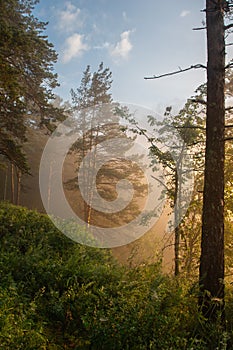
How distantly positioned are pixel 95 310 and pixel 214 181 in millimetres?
2956

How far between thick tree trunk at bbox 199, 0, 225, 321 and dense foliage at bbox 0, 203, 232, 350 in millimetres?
357

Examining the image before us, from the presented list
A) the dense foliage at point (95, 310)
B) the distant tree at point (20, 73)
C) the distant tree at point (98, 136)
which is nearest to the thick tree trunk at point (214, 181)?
the dense foliage at point (95, 310)

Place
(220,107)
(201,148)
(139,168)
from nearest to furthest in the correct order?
(220,107)
(201,148)
(139,168)

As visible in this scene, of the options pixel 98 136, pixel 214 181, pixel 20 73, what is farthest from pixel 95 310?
pixel 98 136

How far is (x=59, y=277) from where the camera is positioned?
19.8 feet

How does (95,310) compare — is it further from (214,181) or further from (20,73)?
(20,73)

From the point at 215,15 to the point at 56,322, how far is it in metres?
6.32

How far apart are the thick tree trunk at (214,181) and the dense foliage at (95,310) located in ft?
1.17

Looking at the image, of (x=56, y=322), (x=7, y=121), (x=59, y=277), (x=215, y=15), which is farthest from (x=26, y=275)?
(x=7, y=121)

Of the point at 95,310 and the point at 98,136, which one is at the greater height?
the point at 98,136

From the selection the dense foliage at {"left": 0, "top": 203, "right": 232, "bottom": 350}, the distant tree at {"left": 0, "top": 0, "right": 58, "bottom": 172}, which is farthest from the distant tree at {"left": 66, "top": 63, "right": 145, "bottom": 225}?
the dense foliage at {"left": 0, "top": 203, "right": 232, "bottom": 350}

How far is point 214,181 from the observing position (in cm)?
517

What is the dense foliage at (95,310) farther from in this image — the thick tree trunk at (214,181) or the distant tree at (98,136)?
the distant tree at (98,136)

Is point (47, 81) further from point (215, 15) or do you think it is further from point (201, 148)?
point (215, 15)
